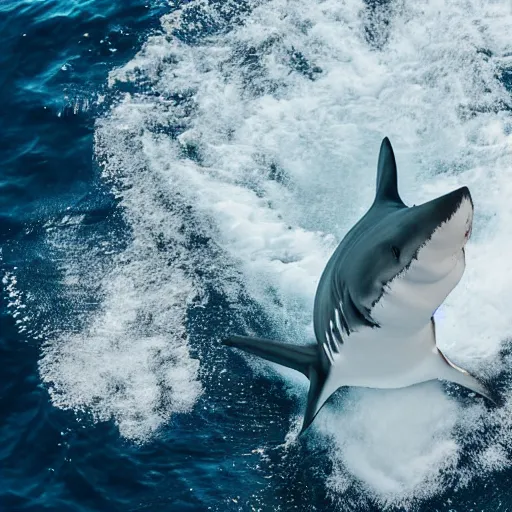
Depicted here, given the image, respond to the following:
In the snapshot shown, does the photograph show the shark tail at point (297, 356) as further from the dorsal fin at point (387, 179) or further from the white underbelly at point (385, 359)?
the dorsal fin at point (387, 179)

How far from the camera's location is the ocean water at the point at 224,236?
22.4 feet

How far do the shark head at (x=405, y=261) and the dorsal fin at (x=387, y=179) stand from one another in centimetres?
41

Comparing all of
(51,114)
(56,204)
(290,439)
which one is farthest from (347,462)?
(51,114)

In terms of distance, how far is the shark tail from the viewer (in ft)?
21.3

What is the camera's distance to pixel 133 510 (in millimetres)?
6609

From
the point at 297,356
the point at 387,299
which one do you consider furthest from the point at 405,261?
the point at 297,356

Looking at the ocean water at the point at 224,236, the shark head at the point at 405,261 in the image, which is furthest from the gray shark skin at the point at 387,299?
the ocean water at the point at 224,236

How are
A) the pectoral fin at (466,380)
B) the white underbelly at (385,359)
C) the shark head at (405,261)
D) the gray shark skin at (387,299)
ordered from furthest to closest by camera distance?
1. the pectoral fin at (466,380)
2. the white underbelly at (385,359)
3. the gray shark skin at (387,299)
4. the shark head at (405,261)

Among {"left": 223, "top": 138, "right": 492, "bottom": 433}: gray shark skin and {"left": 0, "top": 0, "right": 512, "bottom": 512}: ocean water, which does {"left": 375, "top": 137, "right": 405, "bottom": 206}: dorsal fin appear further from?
{"left": 0, "top": 0, "right": 512, "bottom": 512}: ocean water

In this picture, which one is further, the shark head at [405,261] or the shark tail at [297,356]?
the shark tail at [297,356]

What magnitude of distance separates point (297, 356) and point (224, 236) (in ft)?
9.98

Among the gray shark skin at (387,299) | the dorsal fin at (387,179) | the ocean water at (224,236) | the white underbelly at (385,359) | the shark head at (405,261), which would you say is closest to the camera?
the shark head at (405,261)

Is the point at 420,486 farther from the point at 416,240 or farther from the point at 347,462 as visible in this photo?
the point at 416,240

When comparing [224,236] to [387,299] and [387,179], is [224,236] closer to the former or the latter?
[387,179]
